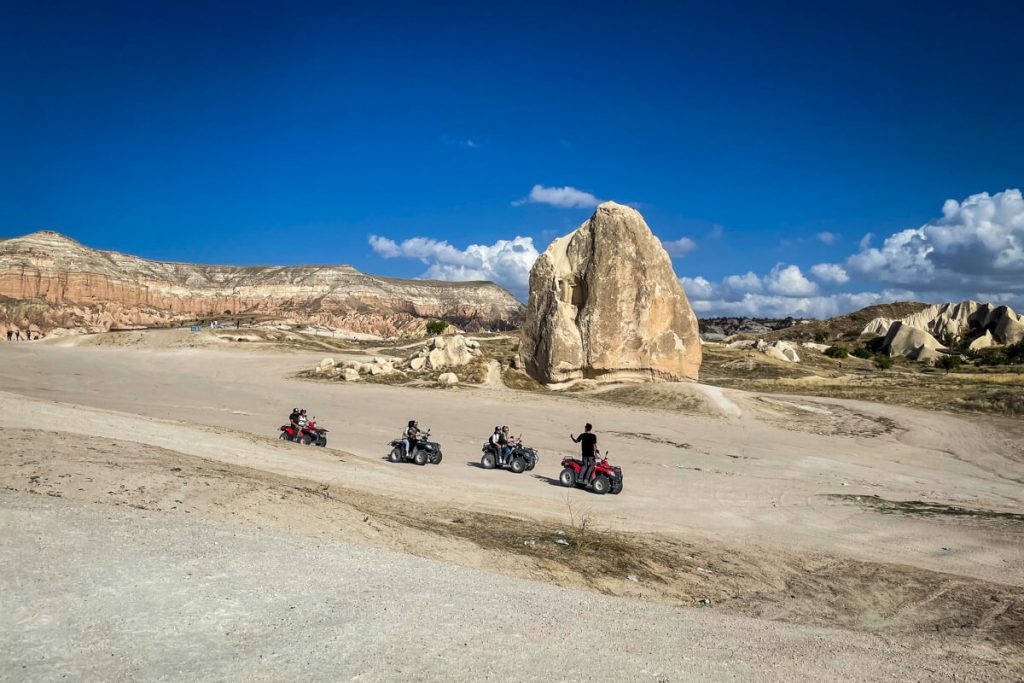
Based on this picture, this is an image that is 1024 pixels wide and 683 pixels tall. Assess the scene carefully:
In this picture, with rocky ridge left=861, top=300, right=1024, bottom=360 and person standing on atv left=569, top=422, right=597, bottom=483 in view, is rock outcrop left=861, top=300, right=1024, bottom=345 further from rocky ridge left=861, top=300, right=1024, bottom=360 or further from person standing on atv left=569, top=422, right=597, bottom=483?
person standing on atv left=569, top=422, right=597, bottom=483

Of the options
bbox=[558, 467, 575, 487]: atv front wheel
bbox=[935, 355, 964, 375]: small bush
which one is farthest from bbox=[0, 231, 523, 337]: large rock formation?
bbox=[558, 467, 575, 487]: atv front wheel

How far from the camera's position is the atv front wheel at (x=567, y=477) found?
14922mm

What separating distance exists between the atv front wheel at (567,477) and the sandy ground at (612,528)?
1.50ft

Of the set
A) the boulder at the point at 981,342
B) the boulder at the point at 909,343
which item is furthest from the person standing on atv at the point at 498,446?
the boulder at the point at 981,342

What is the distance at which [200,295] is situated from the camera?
121 meters

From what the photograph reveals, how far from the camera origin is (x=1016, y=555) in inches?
424

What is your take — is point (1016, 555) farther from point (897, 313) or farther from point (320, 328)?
point (897, 313)

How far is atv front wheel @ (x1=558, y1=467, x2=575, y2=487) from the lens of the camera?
14922mm

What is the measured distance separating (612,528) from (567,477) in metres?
4.07

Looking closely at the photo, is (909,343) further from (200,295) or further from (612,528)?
(200,295)

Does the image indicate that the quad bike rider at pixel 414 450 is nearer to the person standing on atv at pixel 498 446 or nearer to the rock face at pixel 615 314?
the person standing on atv at pixel 498 446

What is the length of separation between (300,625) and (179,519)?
318cm

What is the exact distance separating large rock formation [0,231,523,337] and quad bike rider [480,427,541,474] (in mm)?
79667

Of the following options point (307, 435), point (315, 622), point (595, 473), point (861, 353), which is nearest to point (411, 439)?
point (307, 435)
